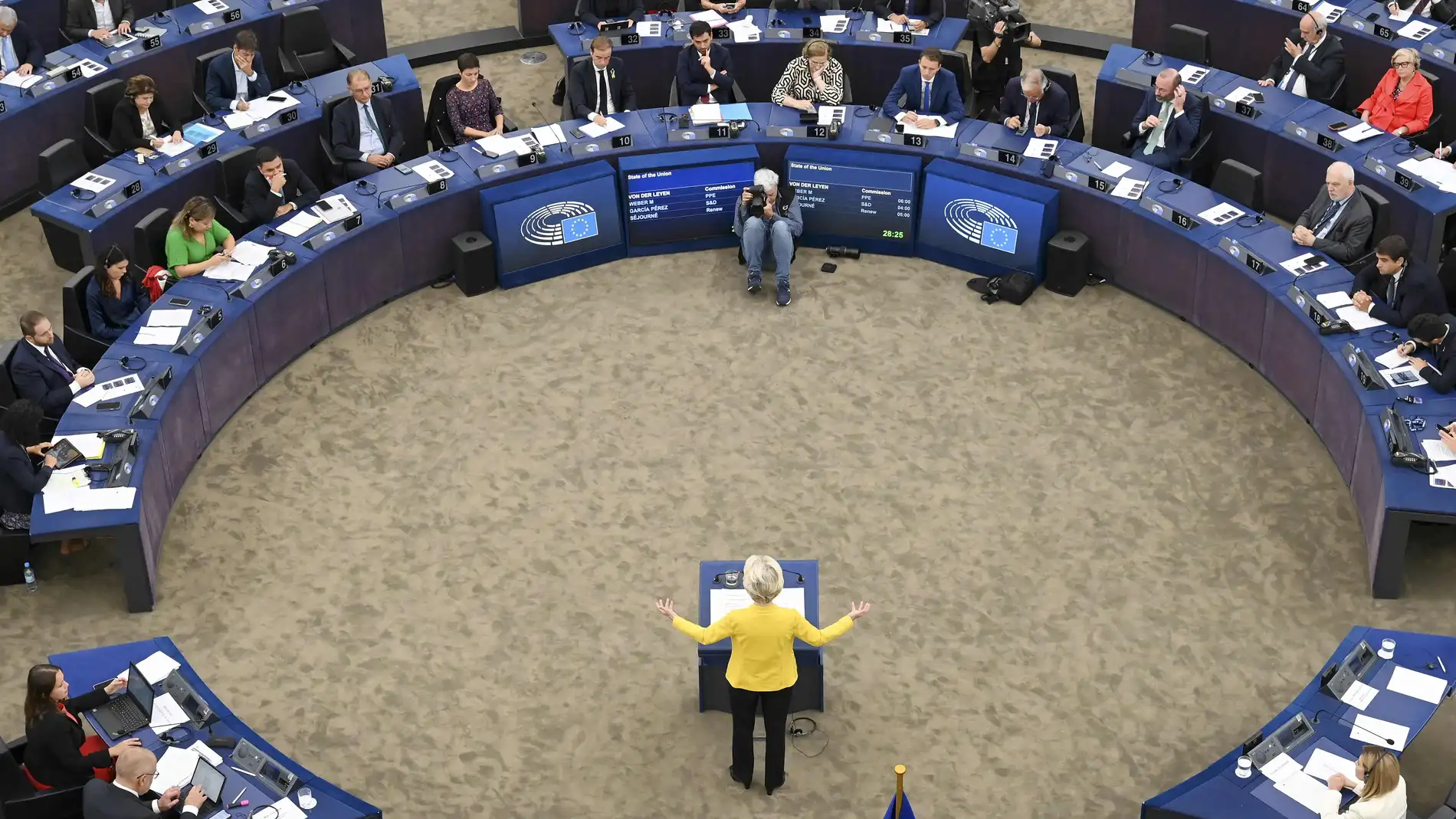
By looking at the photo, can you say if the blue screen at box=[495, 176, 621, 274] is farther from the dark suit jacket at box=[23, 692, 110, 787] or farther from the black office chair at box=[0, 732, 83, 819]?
the black office chair at box=[0, 732, 83, 819]

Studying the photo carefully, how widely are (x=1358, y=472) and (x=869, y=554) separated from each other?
376cm

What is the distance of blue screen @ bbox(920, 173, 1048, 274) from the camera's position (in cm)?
1565

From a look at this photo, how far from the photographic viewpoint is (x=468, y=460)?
45.8 feet

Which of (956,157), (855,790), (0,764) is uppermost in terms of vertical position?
(956,157)

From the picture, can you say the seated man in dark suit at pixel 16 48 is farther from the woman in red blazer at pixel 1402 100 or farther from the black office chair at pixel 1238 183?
the woman in red blazer at pixel 1402 100

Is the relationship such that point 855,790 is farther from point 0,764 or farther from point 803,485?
point 0,764

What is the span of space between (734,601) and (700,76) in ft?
26.2

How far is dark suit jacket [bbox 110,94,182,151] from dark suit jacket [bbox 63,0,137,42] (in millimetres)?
1938

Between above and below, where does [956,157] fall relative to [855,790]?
above

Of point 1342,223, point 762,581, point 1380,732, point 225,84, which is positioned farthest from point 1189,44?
point 762,581

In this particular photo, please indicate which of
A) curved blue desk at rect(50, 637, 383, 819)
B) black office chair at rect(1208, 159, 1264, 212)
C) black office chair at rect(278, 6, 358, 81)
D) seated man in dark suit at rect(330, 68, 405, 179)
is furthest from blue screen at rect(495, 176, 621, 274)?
curved blue desk at rect(50, 637, 383, 819)

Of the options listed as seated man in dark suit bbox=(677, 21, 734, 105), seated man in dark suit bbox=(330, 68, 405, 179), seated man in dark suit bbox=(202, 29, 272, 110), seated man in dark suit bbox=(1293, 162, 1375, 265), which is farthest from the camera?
seated man in dark suit bbox=(677, 21, 734, 105)

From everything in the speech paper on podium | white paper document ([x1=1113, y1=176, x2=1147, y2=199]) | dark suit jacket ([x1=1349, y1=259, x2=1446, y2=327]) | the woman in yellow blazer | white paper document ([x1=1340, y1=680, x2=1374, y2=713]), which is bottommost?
white paper document ([x1=1340, y1=680, x2=1374, y2=713])

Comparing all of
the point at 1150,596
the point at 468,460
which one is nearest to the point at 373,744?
the point at 468,460
